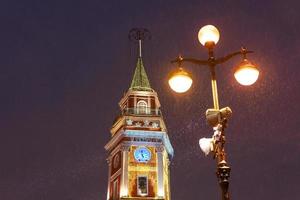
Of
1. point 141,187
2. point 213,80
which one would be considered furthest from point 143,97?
point 213,80

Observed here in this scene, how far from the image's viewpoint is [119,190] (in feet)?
150

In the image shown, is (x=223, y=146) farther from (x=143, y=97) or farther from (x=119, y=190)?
(x=143, y=97)

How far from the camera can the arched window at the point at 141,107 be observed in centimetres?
5009

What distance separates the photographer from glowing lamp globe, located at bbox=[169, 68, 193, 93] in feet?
33.9

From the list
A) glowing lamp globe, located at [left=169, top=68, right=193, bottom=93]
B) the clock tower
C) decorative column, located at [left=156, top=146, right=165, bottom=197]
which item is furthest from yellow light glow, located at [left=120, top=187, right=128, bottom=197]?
glowing lamp globe, located at [left=169, top=68, right=193, bottom=93]

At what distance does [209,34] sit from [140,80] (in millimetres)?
44228

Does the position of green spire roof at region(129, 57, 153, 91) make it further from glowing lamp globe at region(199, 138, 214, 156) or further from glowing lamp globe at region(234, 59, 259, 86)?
glowing lamp globe at region(234, 59, 259, 86)

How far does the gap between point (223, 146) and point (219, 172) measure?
0.56m

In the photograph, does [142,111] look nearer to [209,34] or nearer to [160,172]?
[160,172]

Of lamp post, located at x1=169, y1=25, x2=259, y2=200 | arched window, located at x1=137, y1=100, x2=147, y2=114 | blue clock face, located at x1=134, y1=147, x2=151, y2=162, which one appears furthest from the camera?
arched window, located at x1=137, y1=100, x2=147, y2=114

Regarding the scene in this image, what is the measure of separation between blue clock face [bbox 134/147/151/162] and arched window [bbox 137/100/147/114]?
4.87m

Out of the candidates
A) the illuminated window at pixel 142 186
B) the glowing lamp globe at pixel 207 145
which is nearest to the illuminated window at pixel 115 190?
the illuminated window at pixel 142 186

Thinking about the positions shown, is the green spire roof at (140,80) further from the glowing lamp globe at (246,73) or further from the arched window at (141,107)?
the glowing lamp globe at (246,73)

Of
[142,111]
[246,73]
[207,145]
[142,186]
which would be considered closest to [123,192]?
[142,186]
